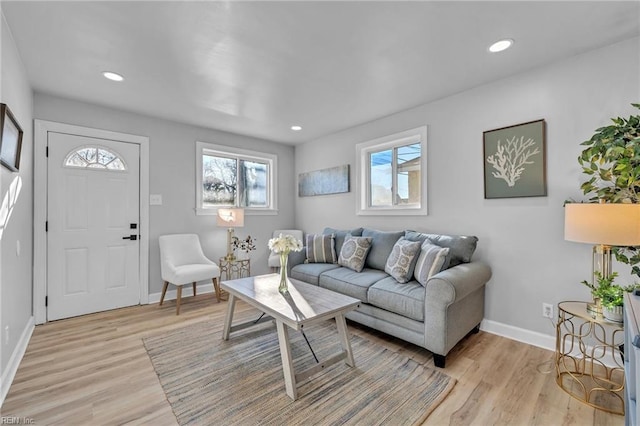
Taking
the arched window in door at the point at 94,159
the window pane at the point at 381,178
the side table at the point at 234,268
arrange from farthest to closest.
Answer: the side table at the point at 234,268, the window pane at the point at 381,178, the arched window in door at the point at 94,159

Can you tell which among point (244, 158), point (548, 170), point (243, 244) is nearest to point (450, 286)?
point (548, 170)

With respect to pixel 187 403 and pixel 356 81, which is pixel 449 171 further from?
pixel 187 403

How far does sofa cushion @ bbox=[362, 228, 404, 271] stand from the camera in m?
3.11

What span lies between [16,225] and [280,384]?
246 centimetres

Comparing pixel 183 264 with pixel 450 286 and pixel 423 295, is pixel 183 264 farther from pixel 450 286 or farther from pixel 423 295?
pixel 450 286

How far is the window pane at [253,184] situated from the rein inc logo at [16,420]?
3285 millimetres

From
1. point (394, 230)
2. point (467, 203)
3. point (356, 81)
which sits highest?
point (356, 81)

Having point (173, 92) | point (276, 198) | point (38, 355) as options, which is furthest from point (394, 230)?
point (38, 355)

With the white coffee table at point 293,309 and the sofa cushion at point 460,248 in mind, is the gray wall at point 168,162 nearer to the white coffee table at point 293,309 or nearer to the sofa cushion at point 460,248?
the white coffee table at point 293,309

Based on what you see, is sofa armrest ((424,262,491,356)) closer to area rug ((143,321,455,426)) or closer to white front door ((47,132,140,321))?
area rug ((143,321,455,426))

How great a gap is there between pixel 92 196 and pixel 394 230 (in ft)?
11.9

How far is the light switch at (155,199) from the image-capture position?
11.9ft

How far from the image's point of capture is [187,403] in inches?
67.7

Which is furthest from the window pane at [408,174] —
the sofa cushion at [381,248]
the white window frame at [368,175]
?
the sofa cushion at [381,248]
